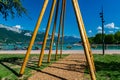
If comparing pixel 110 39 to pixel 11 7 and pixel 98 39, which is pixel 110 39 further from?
pixel 11 7

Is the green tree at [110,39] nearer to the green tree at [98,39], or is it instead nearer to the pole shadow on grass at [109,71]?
the green tree at [98,39]

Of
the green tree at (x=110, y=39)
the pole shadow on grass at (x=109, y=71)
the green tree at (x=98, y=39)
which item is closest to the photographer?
the pole shadow on grass at (x=109, y=71)

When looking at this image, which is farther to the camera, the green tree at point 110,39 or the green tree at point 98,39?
the green tree at point 110,39

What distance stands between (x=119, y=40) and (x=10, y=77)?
114493 mm

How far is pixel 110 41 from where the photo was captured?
127m

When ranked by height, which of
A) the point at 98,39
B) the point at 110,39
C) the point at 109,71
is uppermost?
the point at 98,39

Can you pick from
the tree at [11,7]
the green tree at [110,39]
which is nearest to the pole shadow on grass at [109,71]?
the tree at [11,7]

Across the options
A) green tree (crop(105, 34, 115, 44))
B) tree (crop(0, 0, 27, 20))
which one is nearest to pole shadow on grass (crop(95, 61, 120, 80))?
tree (crop(0, 0, 27, 20))

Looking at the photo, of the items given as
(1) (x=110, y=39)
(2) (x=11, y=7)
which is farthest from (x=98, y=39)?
(2) (x=11, y=7)

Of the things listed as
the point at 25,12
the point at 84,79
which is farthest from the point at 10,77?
the point at 25,12

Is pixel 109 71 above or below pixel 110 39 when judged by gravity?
below

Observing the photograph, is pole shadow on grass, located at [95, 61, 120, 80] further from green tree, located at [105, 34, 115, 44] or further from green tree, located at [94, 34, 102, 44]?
green tree, located at [105, 34, 115, 44]

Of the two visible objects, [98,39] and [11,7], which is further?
[98,39]

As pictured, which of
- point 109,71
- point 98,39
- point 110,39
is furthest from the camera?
point 98,39
